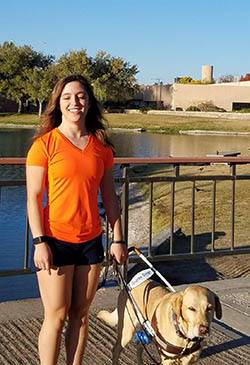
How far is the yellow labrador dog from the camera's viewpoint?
2.95 m

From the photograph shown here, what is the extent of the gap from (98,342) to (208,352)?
0.85 meters

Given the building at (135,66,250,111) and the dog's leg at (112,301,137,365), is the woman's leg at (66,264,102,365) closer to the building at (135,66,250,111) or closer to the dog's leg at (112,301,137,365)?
the dog's leg at (112,301,137,365)

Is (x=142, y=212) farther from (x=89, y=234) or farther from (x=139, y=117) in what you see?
(x=139, y=117)

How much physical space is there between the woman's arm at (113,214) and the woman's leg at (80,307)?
0.19 m

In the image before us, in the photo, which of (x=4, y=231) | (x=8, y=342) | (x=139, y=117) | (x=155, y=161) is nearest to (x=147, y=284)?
(x=8, y=342)

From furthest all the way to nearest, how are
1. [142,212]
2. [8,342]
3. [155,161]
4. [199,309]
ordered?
1. [142,212]
2. [155,161]
3. [8,342]
4. [199,309]

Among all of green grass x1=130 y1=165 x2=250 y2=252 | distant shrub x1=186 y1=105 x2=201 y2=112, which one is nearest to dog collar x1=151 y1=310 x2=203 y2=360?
green grass x1=130 y1=165 x2=250 y2=252

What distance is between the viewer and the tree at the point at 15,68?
80938 millimetres

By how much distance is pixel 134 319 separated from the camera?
356 cm

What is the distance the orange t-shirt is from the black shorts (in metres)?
0.03

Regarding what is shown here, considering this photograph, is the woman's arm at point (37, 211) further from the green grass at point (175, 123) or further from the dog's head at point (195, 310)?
the green grass at point (175, 123)

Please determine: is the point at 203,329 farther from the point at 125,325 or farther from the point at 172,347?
the point at 125,325

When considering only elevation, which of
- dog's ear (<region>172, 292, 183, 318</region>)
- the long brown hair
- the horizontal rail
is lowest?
dog's ear (<region>172, 292, 183, 318</region>)

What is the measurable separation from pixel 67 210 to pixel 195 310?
34.3 inches
